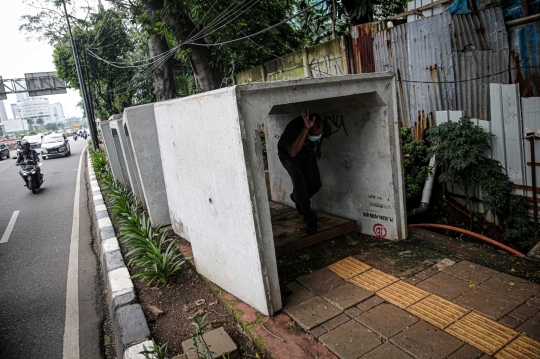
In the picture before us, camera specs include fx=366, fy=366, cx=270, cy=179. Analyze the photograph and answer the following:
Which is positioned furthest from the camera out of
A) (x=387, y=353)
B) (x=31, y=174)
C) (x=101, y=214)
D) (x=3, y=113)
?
(x=3, y=113)

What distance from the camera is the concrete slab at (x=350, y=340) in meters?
2.72

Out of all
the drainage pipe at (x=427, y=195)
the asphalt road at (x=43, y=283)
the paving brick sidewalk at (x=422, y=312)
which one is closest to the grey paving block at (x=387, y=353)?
the paving brick sidewalk at (x=422, y=312)

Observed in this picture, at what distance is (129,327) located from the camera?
3.53m

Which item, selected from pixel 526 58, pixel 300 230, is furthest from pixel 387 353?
pixel 526 58

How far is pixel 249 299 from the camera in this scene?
3518 millimetres

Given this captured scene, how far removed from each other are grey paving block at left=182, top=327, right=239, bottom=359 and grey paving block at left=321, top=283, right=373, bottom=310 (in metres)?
0.99

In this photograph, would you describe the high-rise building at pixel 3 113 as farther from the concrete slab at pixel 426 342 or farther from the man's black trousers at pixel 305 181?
the concrete slab at pixel 426 342

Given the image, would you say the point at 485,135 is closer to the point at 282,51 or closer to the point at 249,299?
the point at 249,299

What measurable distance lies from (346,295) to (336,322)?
0.43m

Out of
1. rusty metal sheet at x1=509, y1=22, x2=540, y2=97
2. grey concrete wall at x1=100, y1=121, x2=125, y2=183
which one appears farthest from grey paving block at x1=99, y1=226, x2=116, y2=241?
rusty metal sheet at x1=509, y1=22, x2=540, y2=97

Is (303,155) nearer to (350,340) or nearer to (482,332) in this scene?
(350,340)

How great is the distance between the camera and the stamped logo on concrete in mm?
4598

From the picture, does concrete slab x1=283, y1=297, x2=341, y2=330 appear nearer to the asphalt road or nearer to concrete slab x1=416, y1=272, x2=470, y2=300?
concrete slab x1=416, y1=272, x2=470, y2=300

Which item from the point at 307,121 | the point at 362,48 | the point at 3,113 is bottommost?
the point at 307,121
